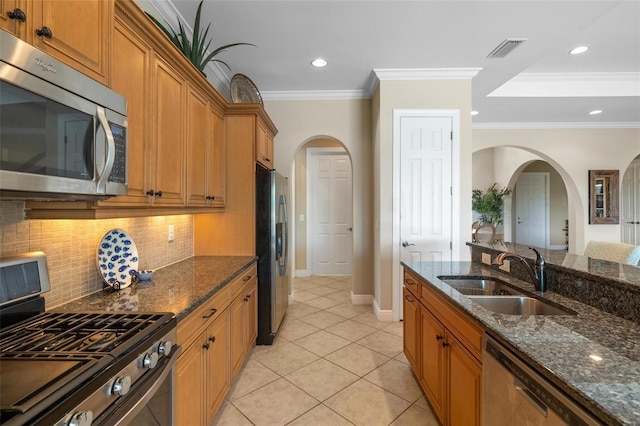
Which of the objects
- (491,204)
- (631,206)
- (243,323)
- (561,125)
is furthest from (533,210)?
(243,323)

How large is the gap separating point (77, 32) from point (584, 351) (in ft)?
6.83

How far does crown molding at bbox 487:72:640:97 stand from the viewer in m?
3.90

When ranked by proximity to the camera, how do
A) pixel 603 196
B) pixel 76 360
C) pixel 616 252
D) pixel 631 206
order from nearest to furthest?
pixel 76 360
pixel 616 252
pixel 603 196
pixel 631 206

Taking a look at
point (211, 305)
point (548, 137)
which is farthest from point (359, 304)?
point (548, 137)

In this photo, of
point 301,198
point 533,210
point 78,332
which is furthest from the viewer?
point 533,210

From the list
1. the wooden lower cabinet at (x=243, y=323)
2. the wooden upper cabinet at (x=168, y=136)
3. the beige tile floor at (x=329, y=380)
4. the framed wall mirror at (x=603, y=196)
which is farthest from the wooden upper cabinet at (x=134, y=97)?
the framed wall mirror at (x=603, y=196)

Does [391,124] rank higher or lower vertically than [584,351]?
higher

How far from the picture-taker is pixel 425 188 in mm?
3424

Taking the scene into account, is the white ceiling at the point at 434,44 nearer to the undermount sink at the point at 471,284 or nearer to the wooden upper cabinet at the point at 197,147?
the wooden upper cabinet at the point at 197,147

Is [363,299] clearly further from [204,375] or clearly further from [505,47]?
[505,47]

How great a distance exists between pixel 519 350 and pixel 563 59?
3.99m

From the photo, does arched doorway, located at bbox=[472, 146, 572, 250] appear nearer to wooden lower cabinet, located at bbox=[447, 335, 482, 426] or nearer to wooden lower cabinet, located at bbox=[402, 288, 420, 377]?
wooden lower cabinet, located at bbox=[402, 288, 420, 377]

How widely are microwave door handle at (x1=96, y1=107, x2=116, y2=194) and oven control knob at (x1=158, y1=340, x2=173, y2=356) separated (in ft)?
2.09

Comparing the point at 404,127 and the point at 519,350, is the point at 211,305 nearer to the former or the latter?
the point at 519,350
